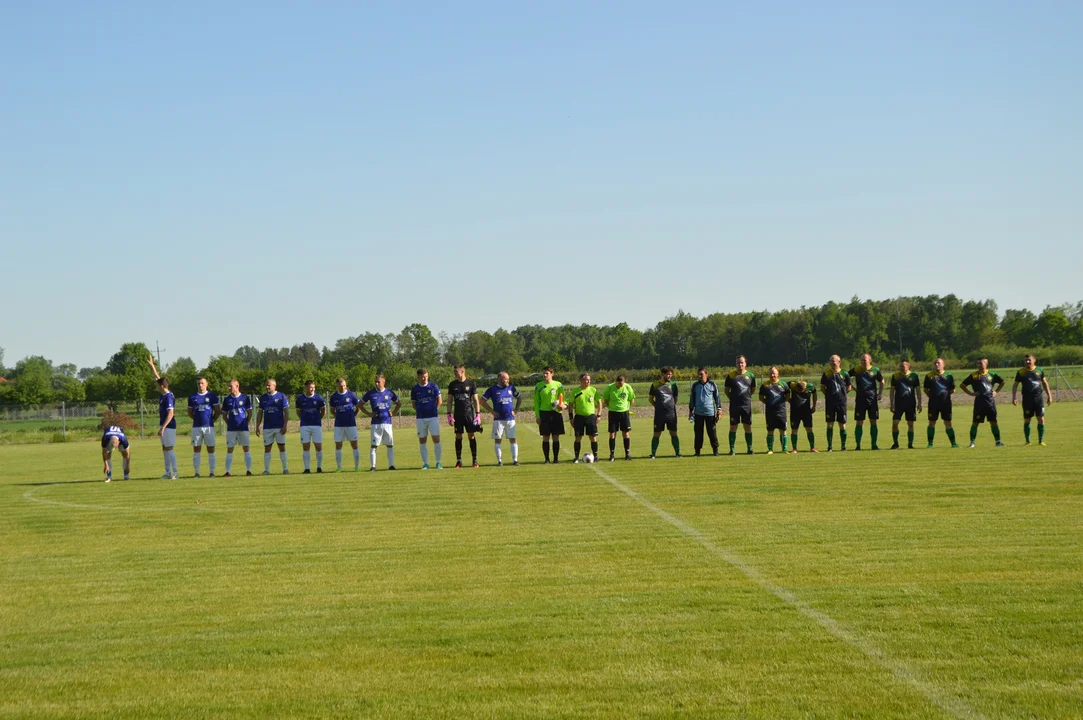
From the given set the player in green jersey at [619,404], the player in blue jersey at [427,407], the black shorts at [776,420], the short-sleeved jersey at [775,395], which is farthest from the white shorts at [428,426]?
the black shorts at [776,420]

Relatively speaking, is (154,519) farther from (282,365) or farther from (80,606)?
(282,365)

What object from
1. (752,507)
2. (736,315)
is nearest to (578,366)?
(736,315)

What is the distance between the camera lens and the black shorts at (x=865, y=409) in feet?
69.5

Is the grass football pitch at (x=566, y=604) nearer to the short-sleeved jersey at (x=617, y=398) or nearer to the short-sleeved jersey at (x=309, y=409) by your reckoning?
the short-sleeved jersey at (x=309, y=409)

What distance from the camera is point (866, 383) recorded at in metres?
21.1

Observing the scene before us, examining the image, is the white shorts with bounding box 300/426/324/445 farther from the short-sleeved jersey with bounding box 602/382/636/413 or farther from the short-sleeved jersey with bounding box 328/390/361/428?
the short-sleeved jersey with bounding box 602/382/636/413

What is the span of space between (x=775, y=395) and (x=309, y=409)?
9.31m

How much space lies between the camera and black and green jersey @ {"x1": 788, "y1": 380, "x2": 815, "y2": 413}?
20688 mm

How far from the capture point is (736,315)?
5108 inches

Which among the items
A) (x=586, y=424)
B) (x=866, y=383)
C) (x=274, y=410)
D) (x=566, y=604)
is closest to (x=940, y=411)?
(x=866, y=383)

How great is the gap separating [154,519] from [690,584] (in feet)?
27.6

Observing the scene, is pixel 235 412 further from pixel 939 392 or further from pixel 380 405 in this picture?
pixel 939 392

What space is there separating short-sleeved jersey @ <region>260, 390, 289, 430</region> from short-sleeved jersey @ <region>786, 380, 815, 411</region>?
397 inches

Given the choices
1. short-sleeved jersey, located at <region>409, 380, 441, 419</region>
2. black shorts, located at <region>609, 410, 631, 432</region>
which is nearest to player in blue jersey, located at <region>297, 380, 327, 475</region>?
short-sleeved jersey, located at <region>409, 380, 441, 419</region>
